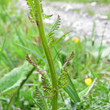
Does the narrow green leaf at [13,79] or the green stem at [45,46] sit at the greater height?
the green stem at [45,46]

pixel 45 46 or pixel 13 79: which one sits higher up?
pixel 45 46

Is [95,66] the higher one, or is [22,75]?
[22,75]

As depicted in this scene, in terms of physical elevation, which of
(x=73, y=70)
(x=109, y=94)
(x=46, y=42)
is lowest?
(x=73, y=70)

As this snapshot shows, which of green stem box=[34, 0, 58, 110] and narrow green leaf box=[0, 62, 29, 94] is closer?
green stem box=[34, 0, 58, 110]

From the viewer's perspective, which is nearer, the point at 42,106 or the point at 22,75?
the point at 42,106

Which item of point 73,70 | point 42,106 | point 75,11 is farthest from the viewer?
point 75,11

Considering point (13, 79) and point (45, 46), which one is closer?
point (45, 46)

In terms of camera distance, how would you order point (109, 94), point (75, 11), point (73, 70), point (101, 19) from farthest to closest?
point (75, 11), point (101, 19), point (73, 70), point (109, 94)

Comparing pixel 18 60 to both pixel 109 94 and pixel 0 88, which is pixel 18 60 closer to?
pixel 0 88

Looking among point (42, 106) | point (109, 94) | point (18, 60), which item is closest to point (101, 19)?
point (18, 60)

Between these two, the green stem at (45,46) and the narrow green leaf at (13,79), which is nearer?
the green stem at (45,46)

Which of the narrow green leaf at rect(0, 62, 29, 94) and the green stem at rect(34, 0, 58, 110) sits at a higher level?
the green stem at rect(34, 0, 58, 110)
